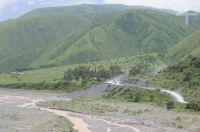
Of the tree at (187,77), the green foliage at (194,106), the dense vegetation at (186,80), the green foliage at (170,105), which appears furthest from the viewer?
the tree at (187,77)

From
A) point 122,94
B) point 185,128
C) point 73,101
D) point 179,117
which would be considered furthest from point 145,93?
point 185,128

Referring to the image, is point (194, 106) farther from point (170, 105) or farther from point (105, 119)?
point (105, 119)

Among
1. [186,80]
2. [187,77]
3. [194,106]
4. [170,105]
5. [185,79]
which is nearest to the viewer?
[194,106]

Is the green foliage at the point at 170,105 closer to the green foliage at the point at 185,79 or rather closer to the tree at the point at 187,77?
the green foliage at the point at 185,79

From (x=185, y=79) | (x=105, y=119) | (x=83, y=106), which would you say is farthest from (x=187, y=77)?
(x=105, y=119)

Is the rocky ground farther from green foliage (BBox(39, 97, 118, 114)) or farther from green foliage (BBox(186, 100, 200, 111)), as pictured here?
green foliage (BBox(186, 100, 200, 111))

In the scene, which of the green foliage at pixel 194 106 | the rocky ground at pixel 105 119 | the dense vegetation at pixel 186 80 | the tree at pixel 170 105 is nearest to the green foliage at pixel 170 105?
the tree at pixel 170 105

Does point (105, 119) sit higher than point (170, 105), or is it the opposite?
point (170, 105)

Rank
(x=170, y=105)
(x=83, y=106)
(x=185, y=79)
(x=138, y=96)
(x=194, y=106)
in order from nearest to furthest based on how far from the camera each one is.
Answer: (x=194, y=106) → (x=170, y=105) → (x=83, y=106) → (x=138, y=96) → (x=185, y=79)

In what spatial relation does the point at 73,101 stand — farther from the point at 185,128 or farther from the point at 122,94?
the point at 185,128

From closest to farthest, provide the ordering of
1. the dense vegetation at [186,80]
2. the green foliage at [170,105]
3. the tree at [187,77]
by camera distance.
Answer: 1. the green foliage at [170,105]
2. the dense vegetation at [186,80]
3. the tree at [187,77]

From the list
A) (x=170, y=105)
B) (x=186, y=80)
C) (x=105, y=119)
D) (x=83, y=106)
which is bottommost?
(x=105, y=119)
